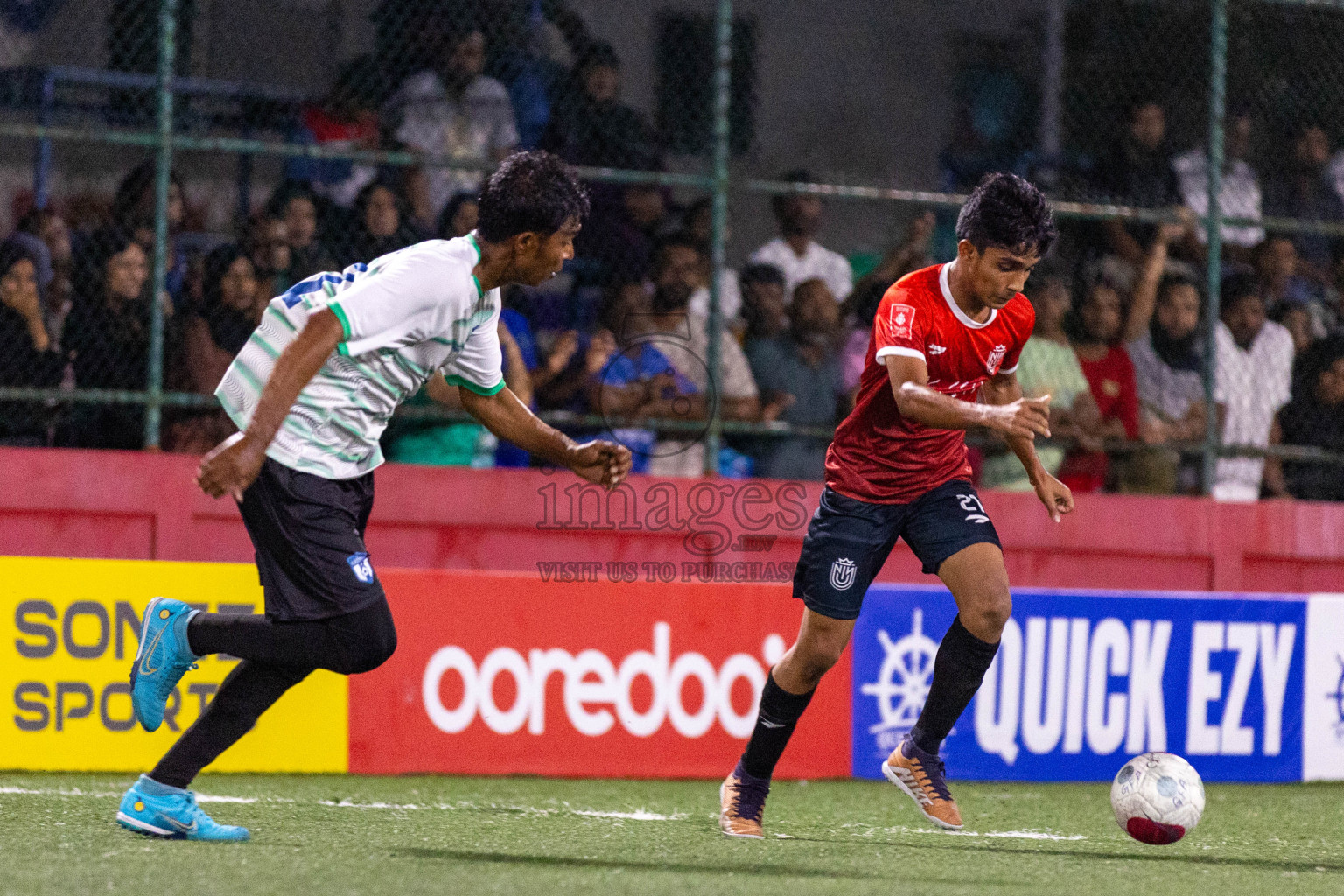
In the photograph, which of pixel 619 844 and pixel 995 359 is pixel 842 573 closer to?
pixel 995 359

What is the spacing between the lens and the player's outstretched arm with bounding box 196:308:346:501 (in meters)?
4.14

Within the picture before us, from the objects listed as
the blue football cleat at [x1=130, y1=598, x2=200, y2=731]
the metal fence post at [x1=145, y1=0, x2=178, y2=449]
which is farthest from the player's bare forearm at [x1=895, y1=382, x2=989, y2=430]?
the metal fence post at [x1=145, y1=0, x2=178, y2=449]

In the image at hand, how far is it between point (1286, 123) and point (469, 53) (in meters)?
4.73

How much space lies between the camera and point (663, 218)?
854 cm

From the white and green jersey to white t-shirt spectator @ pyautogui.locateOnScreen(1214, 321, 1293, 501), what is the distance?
5.55 m

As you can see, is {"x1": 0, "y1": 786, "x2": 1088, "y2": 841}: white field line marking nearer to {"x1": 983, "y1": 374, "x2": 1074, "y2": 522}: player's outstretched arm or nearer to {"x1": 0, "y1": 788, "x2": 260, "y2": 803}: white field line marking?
{"x1": 0, "y1": 788, "x2": 260, "y2": 803}: white field line marking

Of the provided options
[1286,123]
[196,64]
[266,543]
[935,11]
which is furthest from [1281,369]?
[266,543]

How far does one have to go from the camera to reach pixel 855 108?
38.0 feet

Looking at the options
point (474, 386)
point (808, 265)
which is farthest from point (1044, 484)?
point (808, 265)

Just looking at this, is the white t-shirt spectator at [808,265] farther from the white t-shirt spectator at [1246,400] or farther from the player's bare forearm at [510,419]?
the player's bare forearm at [510,419]

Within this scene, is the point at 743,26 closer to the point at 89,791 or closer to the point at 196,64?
the point at 196,64

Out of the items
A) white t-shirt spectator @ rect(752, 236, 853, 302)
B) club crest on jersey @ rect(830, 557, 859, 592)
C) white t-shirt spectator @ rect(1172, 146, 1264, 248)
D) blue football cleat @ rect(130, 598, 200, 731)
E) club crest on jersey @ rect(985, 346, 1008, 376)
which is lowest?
blue football cleat @ rect(130, 598, 200, 731)

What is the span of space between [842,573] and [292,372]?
5.91 ft

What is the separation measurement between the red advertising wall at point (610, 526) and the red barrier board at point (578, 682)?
646mm
